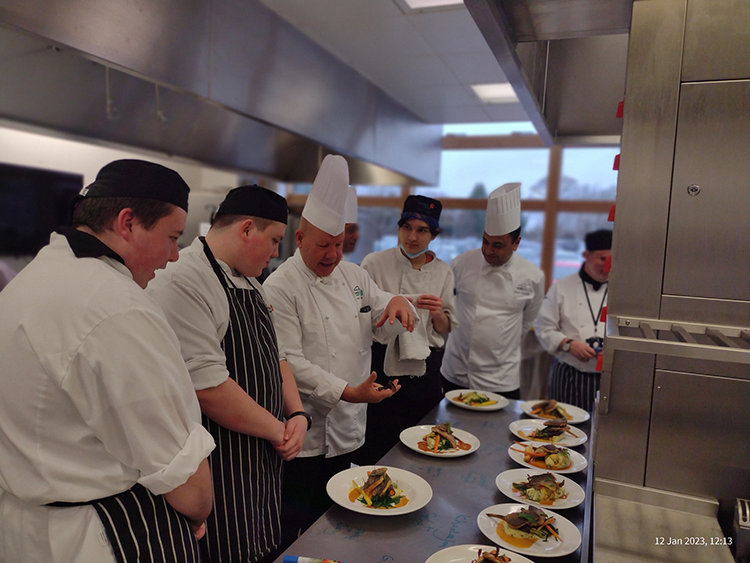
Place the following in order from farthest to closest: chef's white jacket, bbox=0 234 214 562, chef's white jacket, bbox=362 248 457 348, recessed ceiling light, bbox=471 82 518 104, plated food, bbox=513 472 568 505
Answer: recessed ceiling light, bbox=471 82 518 104 < chef's white jacket, bbox=362 248 457 348 < plated food, bbox=513 472 568 505 < chef's white jacket, bbox=0 234 214 562

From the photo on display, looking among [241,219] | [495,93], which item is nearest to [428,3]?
[495,93]

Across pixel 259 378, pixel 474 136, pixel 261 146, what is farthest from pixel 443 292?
pixel 474 136

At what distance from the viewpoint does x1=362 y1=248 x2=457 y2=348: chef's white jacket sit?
2727mm

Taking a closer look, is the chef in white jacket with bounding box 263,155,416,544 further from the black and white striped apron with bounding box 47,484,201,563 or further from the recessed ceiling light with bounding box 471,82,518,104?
the recessed ceiling light with bounding box 471,82,518,104

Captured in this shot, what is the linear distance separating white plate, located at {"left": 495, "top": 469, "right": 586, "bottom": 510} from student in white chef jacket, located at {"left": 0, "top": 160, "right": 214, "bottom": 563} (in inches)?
34.3

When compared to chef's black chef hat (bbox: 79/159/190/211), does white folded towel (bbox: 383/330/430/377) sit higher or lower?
lower

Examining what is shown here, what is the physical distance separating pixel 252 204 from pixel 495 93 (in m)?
3.35

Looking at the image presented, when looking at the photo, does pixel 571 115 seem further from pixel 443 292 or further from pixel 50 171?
pixel 50 171

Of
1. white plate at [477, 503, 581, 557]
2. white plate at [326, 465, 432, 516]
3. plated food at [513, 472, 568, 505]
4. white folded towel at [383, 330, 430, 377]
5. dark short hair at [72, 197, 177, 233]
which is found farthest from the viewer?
white folded towel at [383, 330, 430, 377]

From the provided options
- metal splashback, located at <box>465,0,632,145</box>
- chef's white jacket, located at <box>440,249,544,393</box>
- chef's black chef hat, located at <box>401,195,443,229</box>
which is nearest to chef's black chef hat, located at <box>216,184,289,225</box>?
metal splashback, located at <box>465,0,632,145</box>

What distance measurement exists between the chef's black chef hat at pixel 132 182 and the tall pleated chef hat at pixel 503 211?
2027mm

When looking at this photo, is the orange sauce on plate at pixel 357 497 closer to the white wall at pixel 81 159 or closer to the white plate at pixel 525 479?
the white plate at pixel 525 479

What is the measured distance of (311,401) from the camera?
6.41 feet

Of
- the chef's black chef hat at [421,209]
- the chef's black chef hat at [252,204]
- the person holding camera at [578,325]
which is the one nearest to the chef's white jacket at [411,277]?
the chef's black chef hat at [421,209]
